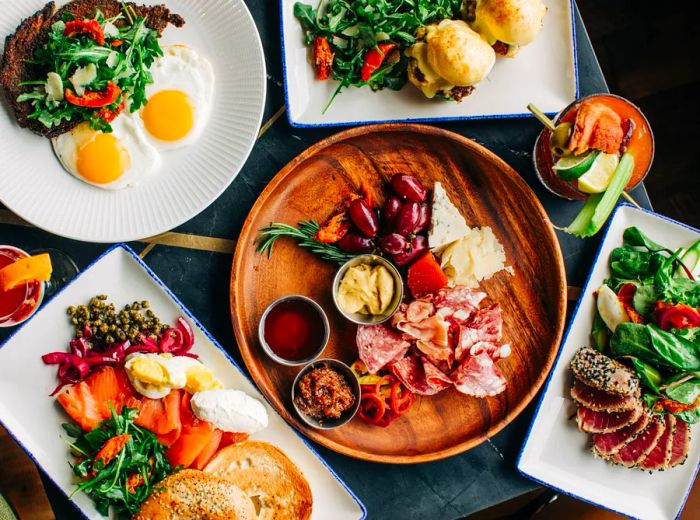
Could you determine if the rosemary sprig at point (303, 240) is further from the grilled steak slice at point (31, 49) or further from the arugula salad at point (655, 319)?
the arugula salad at point (655, 319)

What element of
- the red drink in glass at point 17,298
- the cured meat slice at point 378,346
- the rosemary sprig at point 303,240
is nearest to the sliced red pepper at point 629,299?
the cured meat slice at point 378,346

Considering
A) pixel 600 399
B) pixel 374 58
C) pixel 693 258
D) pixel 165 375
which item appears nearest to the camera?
pixel 165 375

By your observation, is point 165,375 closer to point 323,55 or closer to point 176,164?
point 176,164

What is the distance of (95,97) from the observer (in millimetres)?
2713

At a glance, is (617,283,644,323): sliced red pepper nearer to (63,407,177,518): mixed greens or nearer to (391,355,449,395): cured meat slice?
(391,355,449,395): cured meat slice

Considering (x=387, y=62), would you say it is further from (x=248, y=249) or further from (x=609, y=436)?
(x=609, y=436)

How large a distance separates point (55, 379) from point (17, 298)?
39 centimetres

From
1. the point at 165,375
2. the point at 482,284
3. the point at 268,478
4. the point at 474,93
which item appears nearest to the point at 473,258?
the point at 482,284

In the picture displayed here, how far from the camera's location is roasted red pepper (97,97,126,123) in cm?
278

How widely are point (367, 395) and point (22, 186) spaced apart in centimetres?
174

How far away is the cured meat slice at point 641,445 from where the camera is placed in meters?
3.03

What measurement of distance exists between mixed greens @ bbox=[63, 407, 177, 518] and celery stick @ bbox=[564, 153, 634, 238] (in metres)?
2.03

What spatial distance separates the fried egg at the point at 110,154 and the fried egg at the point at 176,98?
6 centimetres

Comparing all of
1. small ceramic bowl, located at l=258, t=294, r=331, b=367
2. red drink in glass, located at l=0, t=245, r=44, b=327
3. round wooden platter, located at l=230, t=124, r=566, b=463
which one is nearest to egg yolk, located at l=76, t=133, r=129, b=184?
red drink in glass, located at l=0, t=245, r=44, b=327
